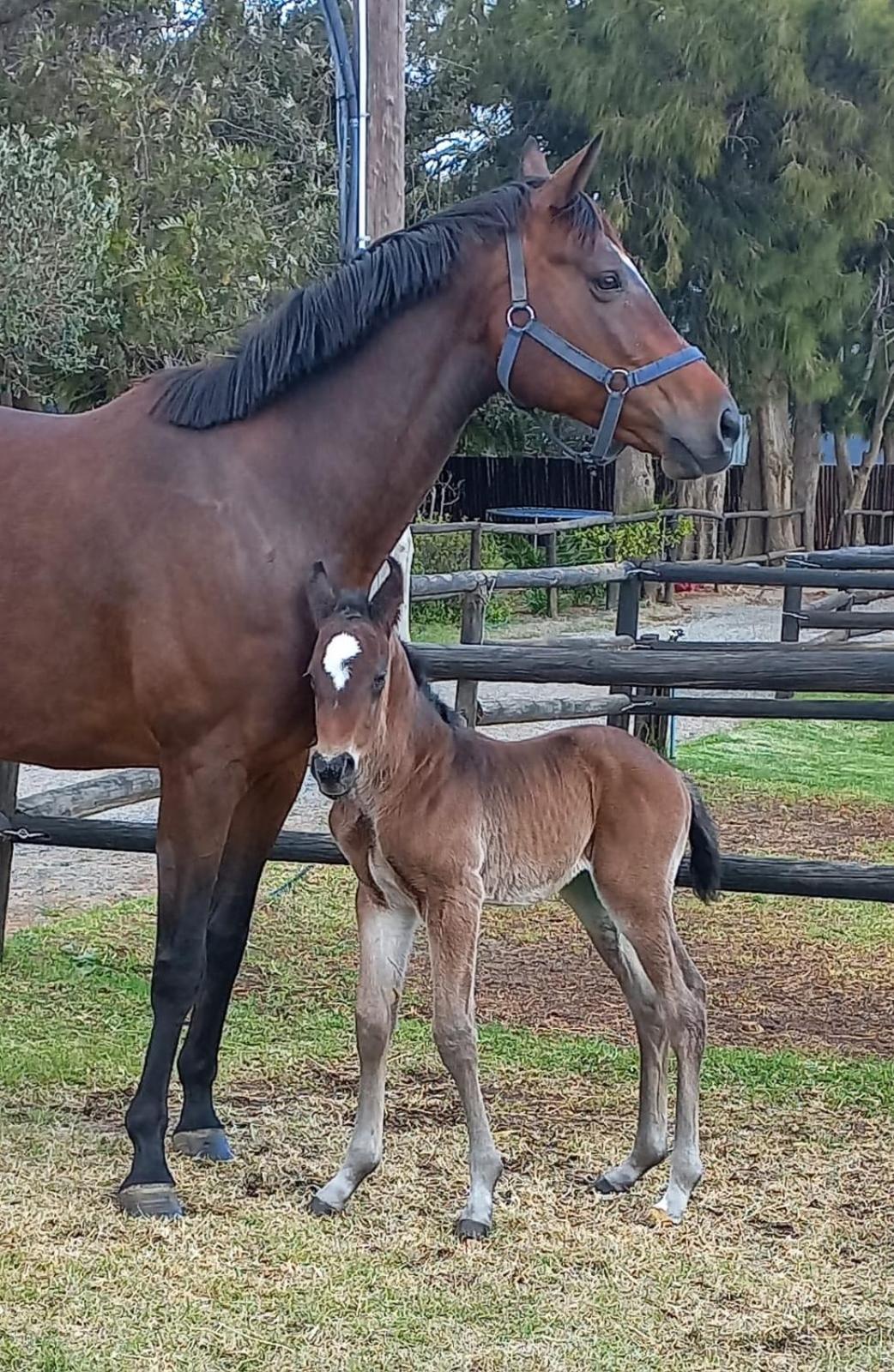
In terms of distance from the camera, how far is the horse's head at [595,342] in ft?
12.5

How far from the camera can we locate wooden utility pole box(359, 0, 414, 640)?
24.3 feet

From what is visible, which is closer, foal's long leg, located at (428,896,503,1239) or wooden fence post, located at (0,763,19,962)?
foal's long leg, located at (428,896,503,1239)

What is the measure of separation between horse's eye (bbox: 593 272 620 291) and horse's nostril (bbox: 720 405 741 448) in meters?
0.40

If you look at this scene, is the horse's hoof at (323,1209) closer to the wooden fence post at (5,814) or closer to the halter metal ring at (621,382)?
the halter metal ring at (621,382)

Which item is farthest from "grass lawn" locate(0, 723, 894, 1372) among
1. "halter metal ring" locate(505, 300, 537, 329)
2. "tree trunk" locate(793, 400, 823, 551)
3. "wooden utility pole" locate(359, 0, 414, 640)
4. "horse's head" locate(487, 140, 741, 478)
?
"tree trunk" locate(793, 400, 823, 551)

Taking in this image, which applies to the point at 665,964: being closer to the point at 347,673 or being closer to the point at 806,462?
the point at 347,673

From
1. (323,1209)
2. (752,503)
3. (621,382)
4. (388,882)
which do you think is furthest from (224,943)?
(752,503)

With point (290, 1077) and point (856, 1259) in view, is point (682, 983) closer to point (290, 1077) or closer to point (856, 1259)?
point (856, 1259)

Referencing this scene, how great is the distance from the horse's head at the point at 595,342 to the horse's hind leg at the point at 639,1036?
1.18 metres

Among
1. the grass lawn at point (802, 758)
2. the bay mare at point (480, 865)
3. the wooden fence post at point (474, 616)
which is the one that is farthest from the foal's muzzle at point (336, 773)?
the grass lawn at point (802, 758)

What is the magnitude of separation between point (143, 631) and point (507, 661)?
216 cm

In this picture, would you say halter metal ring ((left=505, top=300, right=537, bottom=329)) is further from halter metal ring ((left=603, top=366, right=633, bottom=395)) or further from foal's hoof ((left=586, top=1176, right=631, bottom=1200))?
foal's hoof ((left=586, top=1176, right=631, bottom=1200))

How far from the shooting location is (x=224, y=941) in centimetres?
427

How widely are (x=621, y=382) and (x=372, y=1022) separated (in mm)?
1658
